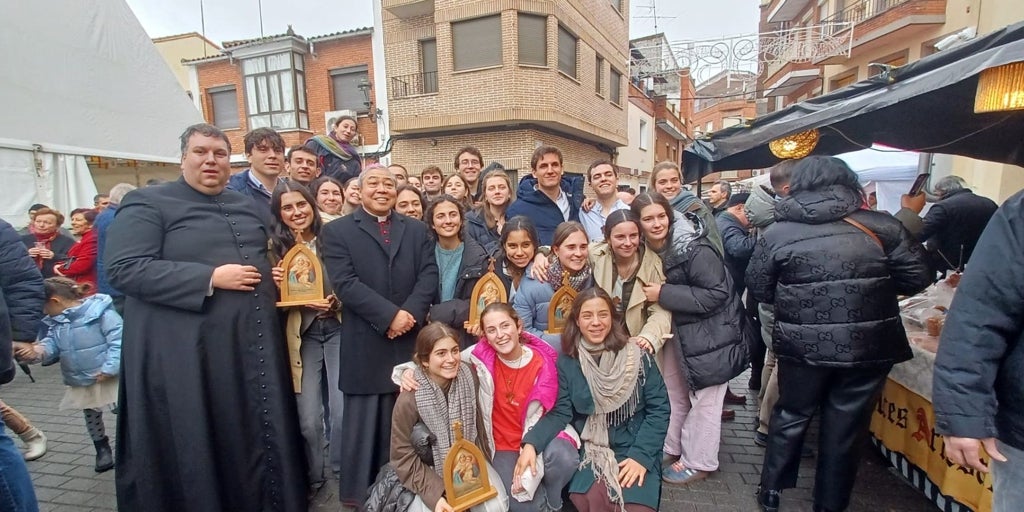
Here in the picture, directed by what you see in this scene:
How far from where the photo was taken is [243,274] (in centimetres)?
253

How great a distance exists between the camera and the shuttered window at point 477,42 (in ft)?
44.2

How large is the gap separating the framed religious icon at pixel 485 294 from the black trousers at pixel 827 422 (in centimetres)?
182

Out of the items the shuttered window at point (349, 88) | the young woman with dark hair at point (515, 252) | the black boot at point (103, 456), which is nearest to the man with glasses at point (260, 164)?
the young woman with dark hair at point (515, 252)

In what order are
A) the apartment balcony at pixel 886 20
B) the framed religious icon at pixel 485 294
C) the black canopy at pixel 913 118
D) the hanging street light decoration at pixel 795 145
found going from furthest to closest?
the apartment balcony at pixel 886 20, the hanging street light decoration at pixel 795 145, the framed religious icon at pixel 485 294, the black canopy at pixel 913 118

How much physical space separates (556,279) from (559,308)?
223 mm

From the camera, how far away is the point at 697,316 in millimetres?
3104

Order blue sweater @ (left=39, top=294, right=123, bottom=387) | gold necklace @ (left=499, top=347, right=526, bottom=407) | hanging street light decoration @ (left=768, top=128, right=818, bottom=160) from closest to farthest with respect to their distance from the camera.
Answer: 1. gold necklace @ (left=499, top=347, right=526, bottom=407)
2. blue sweater @ (left=39, top=294, right=123, bottom=387)
3. hanging street light decoration @ (left=768, top=128, right=818, bottom=160)

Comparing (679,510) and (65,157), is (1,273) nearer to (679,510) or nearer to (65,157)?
(679,510)

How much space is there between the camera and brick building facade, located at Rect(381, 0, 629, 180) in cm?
1338

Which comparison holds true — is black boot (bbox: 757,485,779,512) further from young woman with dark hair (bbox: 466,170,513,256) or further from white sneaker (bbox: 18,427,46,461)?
white sneaker (bbox: 18,427,46,461)

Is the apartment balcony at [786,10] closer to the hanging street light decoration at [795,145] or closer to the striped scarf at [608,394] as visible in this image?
the hanging street light decoration at [795,145]

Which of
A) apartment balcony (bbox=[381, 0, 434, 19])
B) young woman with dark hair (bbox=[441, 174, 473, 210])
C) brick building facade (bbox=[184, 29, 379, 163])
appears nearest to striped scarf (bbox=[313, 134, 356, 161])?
young woman with dark hair (bbox=[441, 174, 473, 210])

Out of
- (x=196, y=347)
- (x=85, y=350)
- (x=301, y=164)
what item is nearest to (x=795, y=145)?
(x=301, y=164)

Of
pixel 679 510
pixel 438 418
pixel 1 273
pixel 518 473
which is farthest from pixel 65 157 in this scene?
pixel 679 510
